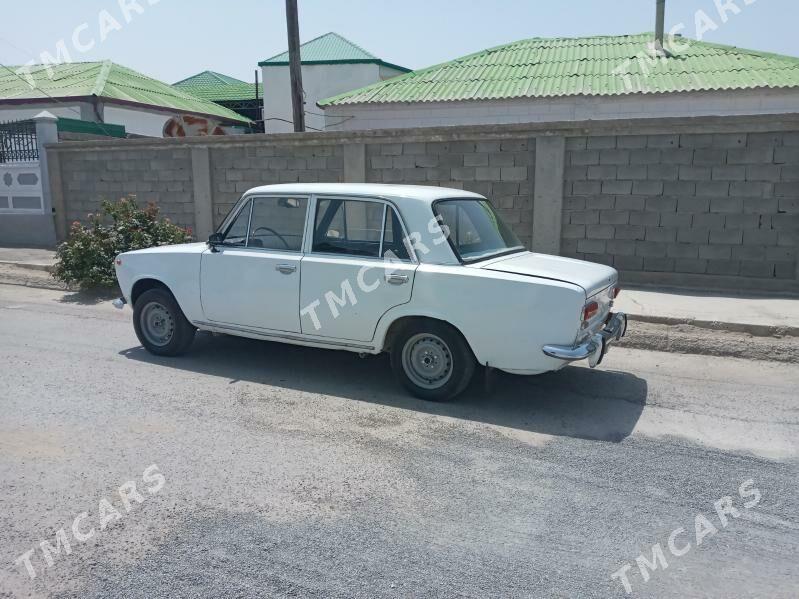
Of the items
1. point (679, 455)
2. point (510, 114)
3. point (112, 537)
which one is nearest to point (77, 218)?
point (510, 114)

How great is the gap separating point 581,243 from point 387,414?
5.89 meters

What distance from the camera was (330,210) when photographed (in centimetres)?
572

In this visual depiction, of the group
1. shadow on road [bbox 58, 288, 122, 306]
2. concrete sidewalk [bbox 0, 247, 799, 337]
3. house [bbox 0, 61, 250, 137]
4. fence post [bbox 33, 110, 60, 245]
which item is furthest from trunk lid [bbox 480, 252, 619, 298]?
house [bbox 0, 61, 250, 137]

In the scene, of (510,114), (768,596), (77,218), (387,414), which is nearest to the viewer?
(768,596)

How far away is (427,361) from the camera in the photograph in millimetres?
5348

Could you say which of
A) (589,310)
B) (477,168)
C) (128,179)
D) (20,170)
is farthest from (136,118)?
(589,310)

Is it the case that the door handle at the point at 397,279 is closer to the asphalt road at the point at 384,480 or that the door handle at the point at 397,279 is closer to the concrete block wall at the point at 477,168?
the asphalt road at the point at 384,480

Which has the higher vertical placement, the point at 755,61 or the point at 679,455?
the point at 755,61

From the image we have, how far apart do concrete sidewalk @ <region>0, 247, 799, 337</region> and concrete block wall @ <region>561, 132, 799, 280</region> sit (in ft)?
1.71

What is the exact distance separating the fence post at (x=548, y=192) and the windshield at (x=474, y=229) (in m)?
4.08

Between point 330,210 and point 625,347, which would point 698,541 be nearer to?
point 330,210

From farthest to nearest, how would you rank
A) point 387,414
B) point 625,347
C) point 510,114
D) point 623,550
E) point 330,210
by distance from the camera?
point 510,114 < point 625,347 < point 330,210 < point 387,414 < point 623,550

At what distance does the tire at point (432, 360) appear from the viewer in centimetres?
513

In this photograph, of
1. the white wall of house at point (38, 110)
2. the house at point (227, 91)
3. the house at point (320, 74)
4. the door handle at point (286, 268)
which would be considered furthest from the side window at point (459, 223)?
the house at point (227, 91)
